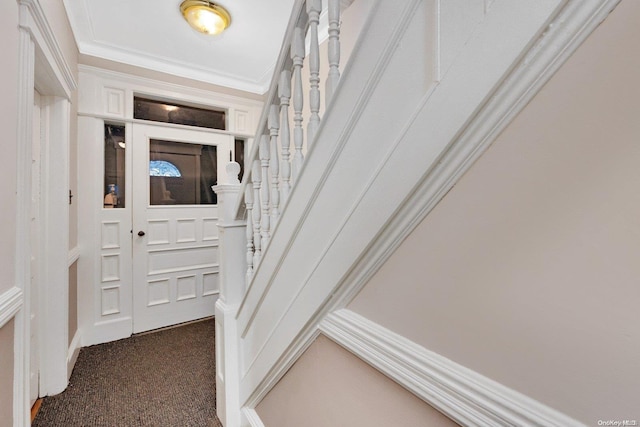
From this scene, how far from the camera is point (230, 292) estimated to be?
4.68 feet

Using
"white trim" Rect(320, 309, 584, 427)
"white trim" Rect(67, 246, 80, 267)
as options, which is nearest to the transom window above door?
"white trim" Rect(67, 246, 80, 267)

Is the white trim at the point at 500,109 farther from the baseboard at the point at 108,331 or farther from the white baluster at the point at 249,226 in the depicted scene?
the baseboard at the point at 108,331

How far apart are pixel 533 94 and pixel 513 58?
0.21 ft

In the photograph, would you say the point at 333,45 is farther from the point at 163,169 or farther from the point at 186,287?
the point at 186,287

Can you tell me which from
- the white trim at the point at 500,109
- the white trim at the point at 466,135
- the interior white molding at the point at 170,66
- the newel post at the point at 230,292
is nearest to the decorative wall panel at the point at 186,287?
the newel post at the point at 230,292

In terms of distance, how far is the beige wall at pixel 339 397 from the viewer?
1.92ft

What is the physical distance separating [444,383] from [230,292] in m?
1.16

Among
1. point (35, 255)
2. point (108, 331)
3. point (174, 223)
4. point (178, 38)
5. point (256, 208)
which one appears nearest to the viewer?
point (256, 208)

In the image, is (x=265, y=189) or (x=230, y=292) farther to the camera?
(x=230, y=292)

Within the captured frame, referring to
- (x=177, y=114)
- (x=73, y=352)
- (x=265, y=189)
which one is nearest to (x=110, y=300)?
(x=73, y=352)

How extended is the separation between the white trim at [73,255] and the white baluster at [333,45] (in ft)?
7.39

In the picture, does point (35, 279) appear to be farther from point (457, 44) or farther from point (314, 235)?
point (457, 44)

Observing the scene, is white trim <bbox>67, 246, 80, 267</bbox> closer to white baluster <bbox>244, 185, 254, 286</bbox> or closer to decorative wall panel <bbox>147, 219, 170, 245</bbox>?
decorative wall panel <bbox>147, 219, 170, 245</bbox>

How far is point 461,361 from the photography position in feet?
1.61
